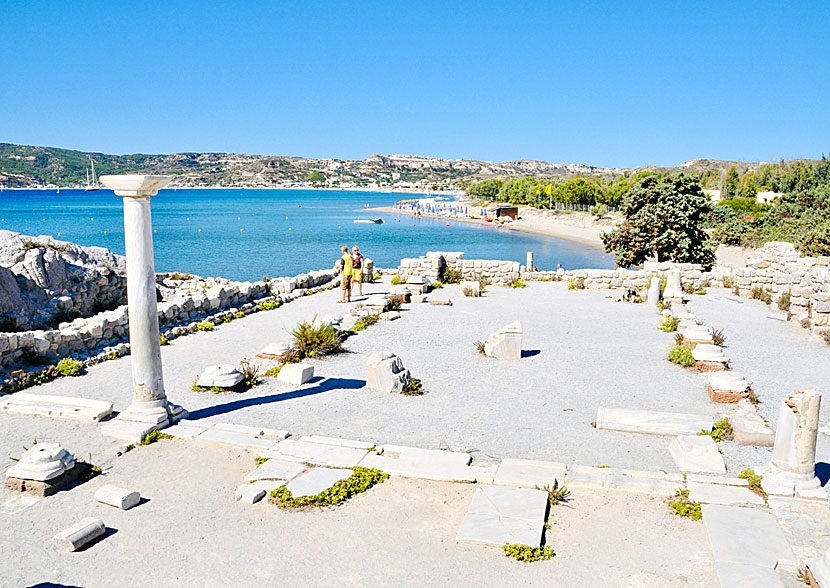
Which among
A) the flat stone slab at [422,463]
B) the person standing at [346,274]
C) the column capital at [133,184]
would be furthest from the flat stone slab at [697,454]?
the person standing at [346,274]

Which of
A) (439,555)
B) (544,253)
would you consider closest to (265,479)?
(439,555)

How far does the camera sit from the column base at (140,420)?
7586 millimetres

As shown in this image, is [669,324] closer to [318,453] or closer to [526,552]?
[318,453]

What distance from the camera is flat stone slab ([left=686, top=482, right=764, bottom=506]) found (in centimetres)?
590

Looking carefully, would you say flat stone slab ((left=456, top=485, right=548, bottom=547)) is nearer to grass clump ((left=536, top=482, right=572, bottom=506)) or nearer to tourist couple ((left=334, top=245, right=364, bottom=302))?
grass clump ((left=536, top=482, right=572, bottom=506))

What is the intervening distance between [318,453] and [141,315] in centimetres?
288

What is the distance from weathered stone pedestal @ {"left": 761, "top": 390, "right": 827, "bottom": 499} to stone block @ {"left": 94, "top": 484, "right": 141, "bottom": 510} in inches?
231

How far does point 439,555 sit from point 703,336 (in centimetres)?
838

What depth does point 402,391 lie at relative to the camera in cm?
952

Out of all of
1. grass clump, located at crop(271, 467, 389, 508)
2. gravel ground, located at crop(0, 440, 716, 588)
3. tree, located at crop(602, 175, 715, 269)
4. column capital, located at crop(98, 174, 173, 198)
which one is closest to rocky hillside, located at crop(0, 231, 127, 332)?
column capital, located at crop(98, 174, 173, 198)

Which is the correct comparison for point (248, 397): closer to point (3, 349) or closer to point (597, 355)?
point (3, 349)

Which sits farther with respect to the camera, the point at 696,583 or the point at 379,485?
the point at 379,485

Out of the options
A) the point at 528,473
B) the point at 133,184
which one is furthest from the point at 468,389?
the point at 133,184

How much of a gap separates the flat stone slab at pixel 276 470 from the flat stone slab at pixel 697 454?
4015mm
